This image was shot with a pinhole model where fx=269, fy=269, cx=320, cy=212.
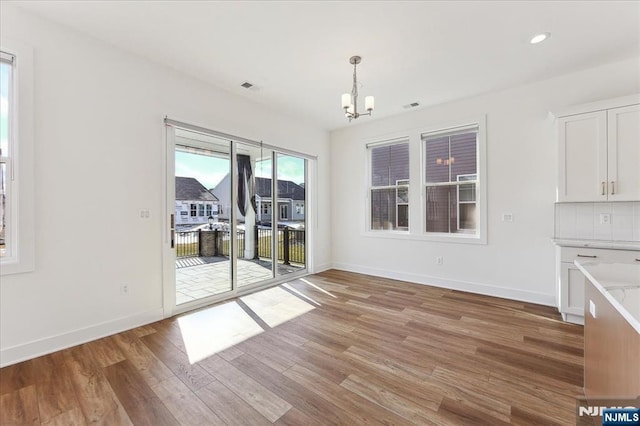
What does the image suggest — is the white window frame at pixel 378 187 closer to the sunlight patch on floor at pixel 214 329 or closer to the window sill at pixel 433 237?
the window sill at pixel 433 237

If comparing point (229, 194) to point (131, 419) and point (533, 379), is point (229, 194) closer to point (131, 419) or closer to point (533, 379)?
point (131, 419)

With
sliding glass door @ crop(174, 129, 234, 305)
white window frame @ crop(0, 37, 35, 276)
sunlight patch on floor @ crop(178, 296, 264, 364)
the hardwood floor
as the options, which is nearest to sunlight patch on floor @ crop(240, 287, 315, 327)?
the hardwood floor

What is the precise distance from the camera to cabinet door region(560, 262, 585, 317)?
2979mm

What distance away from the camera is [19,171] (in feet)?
7.59

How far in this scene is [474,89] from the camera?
3889mm

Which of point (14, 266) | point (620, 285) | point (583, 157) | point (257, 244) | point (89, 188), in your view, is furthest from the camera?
point (257, 244)

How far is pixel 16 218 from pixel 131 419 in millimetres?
2000

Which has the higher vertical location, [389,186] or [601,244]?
[389,186]

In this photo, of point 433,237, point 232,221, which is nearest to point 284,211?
point 232,221

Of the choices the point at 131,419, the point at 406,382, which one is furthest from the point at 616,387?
the point at 131,419

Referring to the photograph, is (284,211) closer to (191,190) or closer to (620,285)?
(191,190)

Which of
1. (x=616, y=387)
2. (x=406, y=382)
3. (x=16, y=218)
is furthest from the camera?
(x=16, y=218)

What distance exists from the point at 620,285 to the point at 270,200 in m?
4.21

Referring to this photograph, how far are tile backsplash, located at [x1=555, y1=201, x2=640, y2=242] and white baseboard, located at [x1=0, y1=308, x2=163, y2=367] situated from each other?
5.14 meters
